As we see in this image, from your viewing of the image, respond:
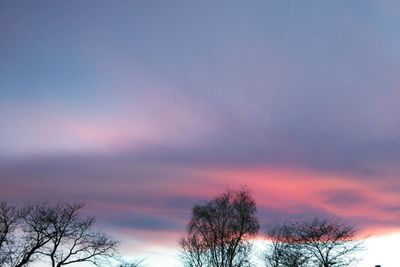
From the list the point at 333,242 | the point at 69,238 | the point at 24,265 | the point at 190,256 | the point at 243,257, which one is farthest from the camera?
the point at 190,256

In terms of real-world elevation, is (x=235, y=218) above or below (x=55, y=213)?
above

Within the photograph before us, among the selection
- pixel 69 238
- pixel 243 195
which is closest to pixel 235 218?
pixel 243 195

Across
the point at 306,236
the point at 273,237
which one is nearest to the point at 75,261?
the point at 306,236

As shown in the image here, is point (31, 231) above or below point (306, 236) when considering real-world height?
below

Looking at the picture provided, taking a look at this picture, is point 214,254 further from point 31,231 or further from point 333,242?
point 31,231

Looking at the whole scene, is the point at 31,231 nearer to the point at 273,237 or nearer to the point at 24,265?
the point at 24,265

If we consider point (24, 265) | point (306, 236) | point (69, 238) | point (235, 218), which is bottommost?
point (24, 265)

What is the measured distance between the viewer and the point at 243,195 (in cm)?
6556

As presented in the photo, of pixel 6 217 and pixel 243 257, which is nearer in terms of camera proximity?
pixel 6 217

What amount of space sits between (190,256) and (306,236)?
25.0 m

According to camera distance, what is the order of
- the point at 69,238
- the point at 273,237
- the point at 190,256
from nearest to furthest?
1. the point at 69,238
2. the point at 190,256
3. the point at 273,237

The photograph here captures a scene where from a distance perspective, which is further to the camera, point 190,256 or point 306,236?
point 190,256

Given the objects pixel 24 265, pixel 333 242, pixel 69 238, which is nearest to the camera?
pixel 24 265

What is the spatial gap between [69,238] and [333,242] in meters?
28.6
